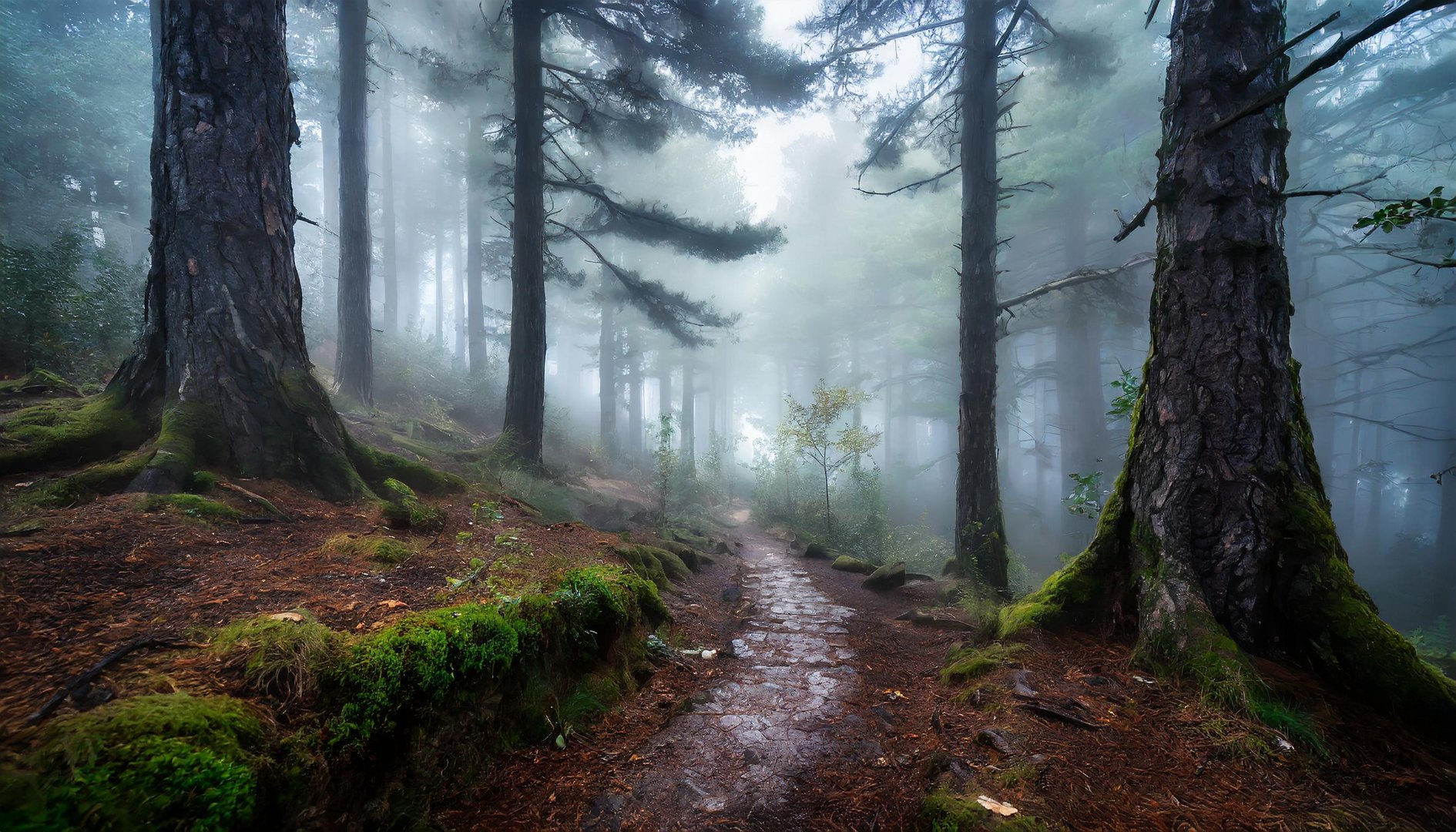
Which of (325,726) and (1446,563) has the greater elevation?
(325,726)

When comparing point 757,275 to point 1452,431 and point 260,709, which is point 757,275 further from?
point 260,709

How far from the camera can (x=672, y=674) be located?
158 inches

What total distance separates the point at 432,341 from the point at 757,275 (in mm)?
21747

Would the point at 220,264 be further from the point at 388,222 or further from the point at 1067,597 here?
the point at 388,222

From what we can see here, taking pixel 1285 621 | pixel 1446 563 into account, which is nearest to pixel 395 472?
pixel 1285 621

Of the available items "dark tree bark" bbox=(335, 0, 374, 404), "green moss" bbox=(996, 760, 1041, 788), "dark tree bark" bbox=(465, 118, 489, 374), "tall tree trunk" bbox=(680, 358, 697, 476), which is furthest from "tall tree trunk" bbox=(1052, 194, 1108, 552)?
"dark tree bark" bbox=(465, 118, 489, 374)

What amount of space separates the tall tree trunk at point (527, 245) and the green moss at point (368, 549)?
5.90 m

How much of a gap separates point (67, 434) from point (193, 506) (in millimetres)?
1565

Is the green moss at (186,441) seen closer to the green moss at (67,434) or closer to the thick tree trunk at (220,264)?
the thick tree trunk at (220,264)

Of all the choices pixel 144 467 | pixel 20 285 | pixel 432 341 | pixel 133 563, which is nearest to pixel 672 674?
pixel 133 563

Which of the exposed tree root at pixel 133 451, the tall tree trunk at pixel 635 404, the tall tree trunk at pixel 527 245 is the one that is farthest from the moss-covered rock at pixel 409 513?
the tall tree trunk at pixel 635 404

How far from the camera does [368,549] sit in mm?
3504

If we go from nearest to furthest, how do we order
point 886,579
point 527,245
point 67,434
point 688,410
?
1. point 67,434
2. point 886,579
3. point 527,245
4. point 688,410

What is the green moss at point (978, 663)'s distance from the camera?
3.58 metres
